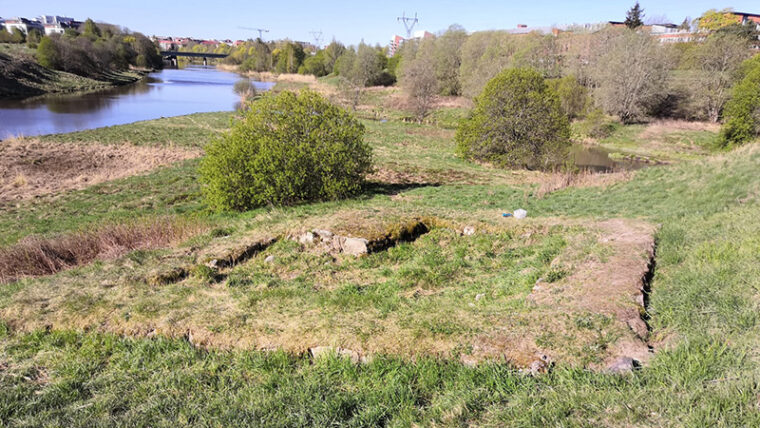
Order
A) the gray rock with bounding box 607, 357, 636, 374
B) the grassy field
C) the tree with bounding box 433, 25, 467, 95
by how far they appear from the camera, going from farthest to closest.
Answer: the tree with bounding box 433, 25, 467, 95
the gray rock with bounding box 607, 357, 636, 374
the grassy field

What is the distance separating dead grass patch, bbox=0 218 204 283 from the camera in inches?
385

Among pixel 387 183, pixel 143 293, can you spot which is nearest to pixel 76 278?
pixel 143 293

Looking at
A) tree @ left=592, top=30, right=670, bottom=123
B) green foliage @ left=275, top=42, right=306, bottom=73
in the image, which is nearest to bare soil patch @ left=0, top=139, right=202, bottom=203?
tree @ left=592, top=30, right=670, bottom=123

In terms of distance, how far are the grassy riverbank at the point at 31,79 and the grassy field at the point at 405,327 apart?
6076 cm

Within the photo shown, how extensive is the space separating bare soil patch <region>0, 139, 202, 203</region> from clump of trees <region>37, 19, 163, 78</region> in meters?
52.8

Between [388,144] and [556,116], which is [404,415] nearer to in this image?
[556,116]

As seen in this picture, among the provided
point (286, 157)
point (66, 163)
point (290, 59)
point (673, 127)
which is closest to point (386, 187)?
point (286, 157)

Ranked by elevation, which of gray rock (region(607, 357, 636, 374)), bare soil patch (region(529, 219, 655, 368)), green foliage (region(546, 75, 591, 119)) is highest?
green foliage (region(546, 75, 591, 119))

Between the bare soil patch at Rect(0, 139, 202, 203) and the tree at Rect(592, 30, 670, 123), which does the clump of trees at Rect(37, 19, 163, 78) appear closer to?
the bare soil patch at Rect(0, 139, 202, 203)

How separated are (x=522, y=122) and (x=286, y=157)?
1608 centimetres

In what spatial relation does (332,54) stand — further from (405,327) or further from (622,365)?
(622,365)

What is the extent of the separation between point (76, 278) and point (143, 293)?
1.92 meters

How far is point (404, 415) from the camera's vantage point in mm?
4051

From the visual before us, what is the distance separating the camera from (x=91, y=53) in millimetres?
75562
